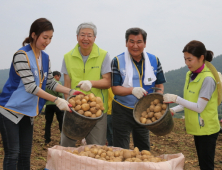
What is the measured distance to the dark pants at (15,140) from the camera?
2.11 metres

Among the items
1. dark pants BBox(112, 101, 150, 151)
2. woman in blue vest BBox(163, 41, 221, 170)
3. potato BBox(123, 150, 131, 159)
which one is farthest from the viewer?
dark pants BBox(112, 101, 150, 151)

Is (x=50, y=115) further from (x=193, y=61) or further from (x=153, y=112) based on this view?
(x=193, y=61)

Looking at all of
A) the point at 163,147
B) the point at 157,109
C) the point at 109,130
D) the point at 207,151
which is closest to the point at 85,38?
the point at 157,109

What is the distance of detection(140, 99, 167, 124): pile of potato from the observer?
241cm

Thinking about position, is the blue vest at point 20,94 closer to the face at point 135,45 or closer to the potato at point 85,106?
the potato at point 85,106

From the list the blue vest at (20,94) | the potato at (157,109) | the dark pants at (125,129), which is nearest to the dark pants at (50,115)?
the dark pants at (125,129)

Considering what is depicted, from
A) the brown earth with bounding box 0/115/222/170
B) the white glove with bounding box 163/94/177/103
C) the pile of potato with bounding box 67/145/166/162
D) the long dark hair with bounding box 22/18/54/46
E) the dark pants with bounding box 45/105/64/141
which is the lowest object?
the brown earth with bounding box 0/115/222/170

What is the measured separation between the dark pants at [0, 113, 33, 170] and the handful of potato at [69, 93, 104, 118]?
1.57 feet

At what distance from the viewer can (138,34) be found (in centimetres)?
257

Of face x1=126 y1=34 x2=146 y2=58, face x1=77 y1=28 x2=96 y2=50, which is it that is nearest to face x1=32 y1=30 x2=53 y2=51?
face x1=77 y1=28 x2=96 y2=50

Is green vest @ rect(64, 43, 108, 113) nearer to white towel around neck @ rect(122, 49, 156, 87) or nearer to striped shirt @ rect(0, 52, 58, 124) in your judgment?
white towel around neck @ rect(122, 49, 156, 87)

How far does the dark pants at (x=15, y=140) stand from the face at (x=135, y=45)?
132 centimetres

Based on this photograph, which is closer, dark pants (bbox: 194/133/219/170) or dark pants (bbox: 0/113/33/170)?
dark pants (bbox: 0/113/33/170)

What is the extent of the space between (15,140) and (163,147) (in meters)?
3.95
